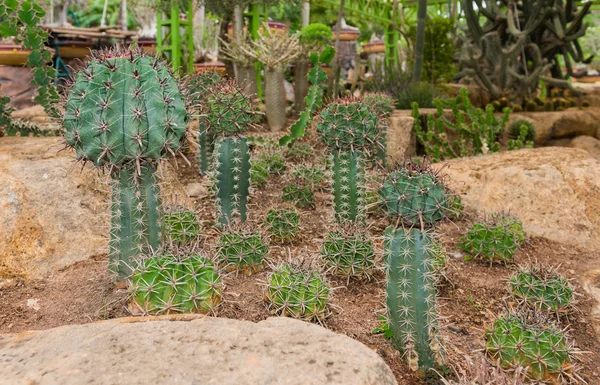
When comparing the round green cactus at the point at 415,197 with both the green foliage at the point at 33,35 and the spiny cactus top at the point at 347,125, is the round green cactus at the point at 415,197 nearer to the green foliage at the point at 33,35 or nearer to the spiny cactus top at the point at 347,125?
the spiny cactus top at the point at 347,125

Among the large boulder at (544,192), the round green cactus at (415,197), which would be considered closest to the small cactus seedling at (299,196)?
the large boulder at (544,192)

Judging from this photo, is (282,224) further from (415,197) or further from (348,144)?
(415,197)

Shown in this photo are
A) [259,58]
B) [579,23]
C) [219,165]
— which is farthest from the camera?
[579,23]

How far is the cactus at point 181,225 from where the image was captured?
3936mm

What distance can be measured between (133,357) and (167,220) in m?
2.13

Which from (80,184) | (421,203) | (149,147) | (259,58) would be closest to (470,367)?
(421,203)

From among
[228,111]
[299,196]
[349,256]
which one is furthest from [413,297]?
[299,196]

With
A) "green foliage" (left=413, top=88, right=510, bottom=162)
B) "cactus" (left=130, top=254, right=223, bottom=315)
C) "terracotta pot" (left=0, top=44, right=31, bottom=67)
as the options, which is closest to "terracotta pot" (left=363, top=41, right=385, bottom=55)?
"terracotta pot" (left=0, top=44, right=31, bottom=67)

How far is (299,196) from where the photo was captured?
5.40 metres

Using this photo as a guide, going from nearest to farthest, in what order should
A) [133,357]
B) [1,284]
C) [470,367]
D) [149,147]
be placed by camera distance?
[133,357]
[470,367]
[149,147]
[1,284]

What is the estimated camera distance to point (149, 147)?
2.86m

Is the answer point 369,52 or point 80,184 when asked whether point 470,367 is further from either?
point 369,52

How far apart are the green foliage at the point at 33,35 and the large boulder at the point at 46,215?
1207 millimetres

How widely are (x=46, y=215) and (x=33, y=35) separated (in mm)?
2487
